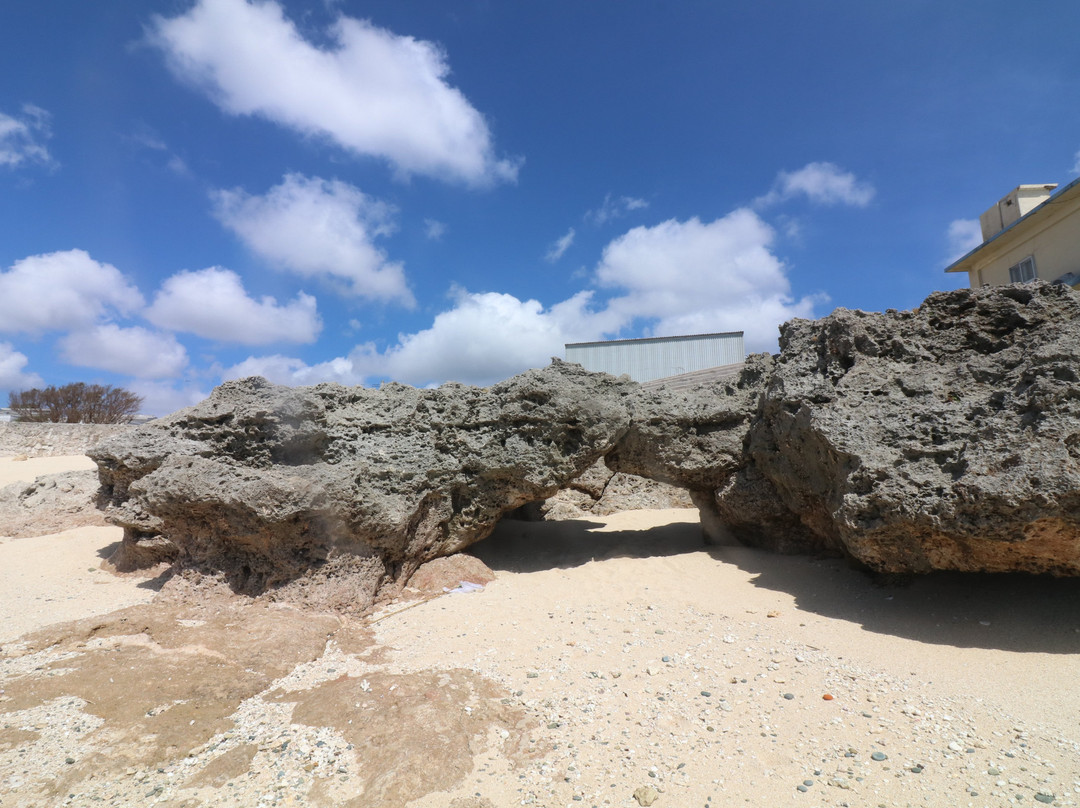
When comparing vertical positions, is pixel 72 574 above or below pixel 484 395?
below

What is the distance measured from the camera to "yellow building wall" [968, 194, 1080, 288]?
11852 mm

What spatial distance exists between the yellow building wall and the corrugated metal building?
5935 millimetres

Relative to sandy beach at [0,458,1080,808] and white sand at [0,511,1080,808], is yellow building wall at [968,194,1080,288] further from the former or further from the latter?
sandy beach at [0,458,1080,808]

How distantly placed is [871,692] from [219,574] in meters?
5.77

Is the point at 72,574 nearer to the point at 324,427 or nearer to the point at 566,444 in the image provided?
the point at 324,427

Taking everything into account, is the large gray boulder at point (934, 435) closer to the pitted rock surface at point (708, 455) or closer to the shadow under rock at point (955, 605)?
the pitted rock surface at point (708, 455)

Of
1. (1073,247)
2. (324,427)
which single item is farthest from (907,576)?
(1073,247)

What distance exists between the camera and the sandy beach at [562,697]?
282 centimetres

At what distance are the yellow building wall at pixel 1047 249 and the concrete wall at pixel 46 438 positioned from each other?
25.6m

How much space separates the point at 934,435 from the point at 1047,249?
11.5m

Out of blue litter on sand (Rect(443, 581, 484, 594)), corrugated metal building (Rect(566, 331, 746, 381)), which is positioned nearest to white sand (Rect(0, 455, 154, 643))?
blue litter on sand (Rect(443, 581, 484, 594))

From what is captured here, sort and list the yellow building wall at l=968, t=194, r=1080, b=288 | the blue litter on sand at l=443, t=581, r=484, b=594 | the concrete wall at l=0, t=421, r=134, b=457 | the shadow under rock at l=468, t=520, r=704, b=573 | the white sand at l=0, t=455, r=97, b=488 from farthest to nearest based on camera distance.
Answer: the concrete wall at l=0, t=421, r=134, b=457
the white sand at l=0, t=455, r=97, b=488
the yellow building wall at l=968, t=194, r=1080, b=288
the shadow under rock at l=468, t=520, r=704, b=573
the blue litter on sand at l=443, t=581, r=484, b=594

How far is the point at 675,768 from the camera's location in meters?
2.95

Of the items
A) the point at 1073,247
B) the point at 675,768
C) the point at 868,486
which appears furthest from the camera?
the point at 1073,247
